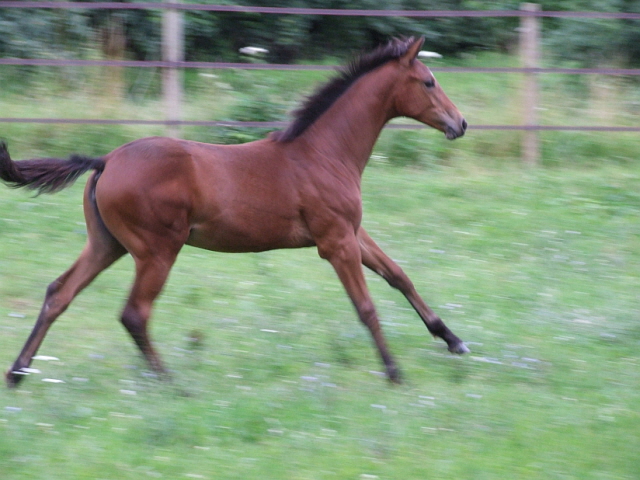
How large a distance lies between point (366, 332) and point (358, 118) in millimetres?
1410

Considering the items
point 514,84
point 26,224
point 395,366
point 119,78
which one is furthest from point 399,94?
point 514,84

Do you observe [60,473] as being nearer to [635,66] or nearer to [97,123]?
[97,123]

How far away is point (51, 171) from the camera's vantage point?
15.2 ft

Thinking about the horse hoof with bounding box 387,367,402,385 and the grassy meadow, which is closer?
the grassy meadow

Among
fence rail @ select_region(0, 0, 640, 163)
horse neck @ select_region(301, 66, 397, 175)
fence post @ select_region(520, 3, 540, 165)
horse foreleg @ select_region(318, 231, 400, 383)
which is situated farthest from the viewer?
fence post @ select_region(520, 3, 540, 165)

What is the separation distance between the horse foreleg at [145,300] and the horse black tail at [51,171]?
595 millimetres

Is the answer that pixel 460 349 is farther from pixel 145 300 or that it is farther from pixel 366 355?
pixel 145 300

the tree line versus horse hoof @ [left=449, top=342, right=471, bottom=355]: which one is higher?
the tree line

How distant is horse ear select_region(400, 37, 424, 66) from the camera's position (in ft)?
16.6

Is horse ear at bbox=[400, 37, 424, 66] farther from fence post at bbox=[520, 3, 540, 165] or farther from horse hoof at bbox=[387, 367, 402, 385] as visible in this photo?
fence post at bbox=[520, 3, 540, 165]

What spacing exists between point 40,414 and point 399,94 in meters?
2.74

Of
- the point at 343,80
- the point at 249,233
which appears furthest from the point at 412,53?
the point at 249,233

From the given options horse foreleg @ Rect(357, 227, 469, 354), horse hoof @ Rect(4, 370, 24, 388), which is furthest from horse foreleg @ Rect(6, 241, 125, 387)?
horse foreleg @ Rect(357, 227, 469, 354)

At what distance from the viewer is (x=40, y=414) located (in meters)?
4.10
